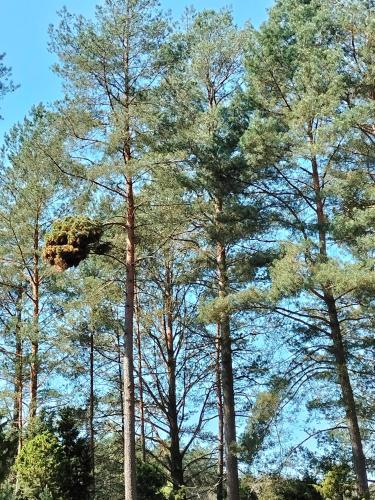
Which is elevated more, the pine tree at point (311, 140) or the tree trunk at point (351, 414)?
the pine tree at point (311, 140)

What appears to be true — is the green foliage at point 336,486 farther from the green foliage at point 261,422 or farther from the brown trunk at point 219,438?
the brown trunk at point 219,438

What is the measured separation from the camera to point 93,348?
17109mm

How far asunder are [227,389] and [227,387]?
5cm

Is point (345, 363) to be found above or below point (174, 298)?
below

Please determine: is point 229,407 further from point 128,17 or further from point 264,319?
point 128,17

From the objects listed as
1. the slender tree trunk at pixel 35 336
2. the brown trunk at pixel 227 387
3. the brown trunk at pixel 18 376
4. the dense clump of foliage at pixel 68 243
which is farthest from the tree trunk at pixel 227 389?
the brown trunk at pixel 18 376

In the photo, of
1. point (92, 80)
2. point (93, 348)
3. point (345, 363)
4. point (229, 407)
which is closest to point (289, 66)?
point (92, 80)

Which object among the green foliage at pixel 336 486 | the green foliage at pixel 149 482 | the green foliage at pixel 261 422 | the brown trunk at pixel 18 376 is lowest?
the green foliage at pixel 336 486

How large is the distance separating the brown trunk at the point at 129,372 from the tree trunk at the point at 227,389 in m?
2.15

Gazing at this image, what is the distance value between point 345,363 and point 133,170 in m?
5.61

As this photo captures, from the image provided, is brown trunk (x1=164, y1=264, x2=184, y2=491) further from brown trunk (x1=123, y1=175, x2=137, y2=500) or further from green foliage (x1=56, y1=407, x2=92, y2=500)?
brown trunk (x1=123, y1=175, x2=137, y2=500)

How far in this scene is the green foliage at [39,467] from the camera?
11.5m

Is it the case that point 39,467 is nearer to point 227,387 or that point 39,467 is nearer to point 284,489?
point 227,387

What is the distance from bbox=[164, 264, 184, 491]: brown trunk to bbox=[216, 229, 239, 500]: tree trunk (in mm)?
2355
